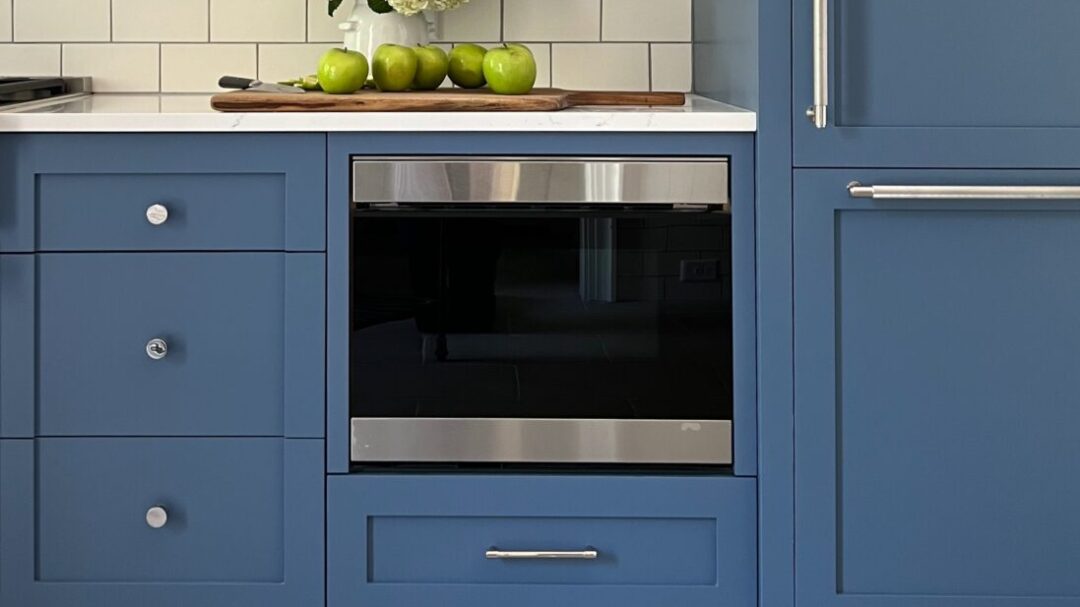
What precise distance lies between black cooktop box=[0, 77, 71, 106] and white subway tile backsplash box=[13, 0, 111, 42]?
0.17 m

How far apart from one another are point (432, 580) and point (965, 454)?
2.62 ft

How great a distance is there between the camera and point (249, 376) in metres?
2.01

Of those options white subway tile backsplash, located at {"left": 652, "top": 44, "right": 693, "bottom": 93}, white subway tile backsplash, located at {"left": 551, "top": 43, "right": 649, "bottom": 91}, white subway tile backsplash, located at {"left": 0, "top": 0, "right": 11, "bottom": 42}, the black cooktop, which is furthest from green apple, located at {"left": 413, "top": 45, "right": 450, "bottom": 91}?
white subway tile backsplash, located at {"left": 0, "top": 0, "right": 11, "bottom": 42}

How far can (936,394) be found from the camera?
198cm

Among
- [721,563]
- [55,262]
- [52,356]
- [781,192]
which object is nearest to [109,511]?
[52,356]

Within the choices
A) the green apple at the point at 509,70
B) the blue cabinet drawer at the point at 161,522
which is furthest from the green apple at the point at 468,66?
the blue cabinet drawer at the point at 161,522

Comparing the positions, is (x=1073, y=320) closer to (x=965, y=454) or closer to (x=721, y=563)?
(x=965, y=454)

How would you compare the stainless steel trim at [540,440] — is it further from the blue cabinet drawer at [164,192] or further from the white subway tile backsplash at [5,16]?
the white subway tile backsplash at [5,16]

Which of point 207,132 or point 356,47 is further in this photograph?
point 356,47

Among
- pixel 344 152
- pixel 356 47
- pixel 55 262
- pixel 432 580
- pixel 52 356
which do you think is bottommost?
pixel 432 580

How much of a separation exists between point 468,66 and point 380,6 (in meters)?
0.25

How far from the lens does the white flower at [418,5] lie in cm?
238

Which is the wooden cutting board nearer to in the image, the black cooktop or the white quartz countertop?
the white quartz countertop

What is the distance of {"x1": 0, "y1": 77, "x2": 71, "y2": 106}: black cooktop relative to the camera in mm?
2148
